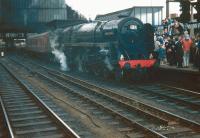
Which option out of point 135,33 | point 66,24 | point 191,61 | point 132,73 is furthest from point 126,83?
point 66,24

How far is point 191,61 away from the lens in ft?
58.6

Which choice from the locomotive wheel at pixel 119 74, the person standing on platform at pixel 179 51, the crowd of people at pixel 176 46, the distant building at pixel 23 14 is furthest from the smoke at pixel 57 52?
the distant building at pixel 23 14

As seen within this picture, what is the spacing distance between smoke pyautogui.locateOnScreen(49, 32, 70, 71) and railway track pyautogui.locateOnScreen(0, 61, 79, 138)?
9967 mm

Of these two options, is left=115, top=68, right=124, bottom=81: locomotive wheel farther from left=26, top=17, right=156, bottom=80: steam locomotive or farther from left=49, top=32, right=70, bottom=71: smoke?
left=49, top=32, right=70, bottom=71: smoke

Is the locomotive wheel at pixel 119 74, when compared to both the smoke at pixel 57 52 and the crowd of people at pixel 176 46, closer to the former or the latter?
the crowd of people at pixel 176 46

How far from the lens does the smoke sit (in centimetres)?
2436

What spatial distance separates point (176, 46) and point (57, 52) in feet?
36.1

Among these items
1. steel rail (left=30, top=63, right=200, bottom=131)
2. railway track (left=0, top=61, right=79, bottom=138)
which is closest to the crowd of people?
steel rail (left=30, top=63, right=200, bottom=131)

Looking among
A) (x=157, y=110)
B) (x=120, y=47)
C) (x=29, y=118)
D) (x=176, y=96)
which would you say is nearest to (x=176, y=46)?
(x=120, y=47)

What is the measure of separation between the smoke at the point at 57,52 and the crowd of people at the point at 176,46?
7.61 m

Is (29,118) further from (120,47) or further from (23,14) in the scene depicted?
(23,14)

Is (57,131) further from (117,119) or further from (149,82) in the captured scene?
(149,82)

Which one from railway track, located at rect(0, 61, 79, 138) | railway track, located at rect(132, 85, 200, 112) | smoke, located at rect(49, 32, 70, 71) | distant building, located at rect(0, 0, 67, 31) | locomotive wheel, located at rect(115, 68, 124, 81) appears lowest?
railway track, located at rect(0, 61, 79, 138)

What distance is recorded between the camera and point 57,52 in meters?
25.5
